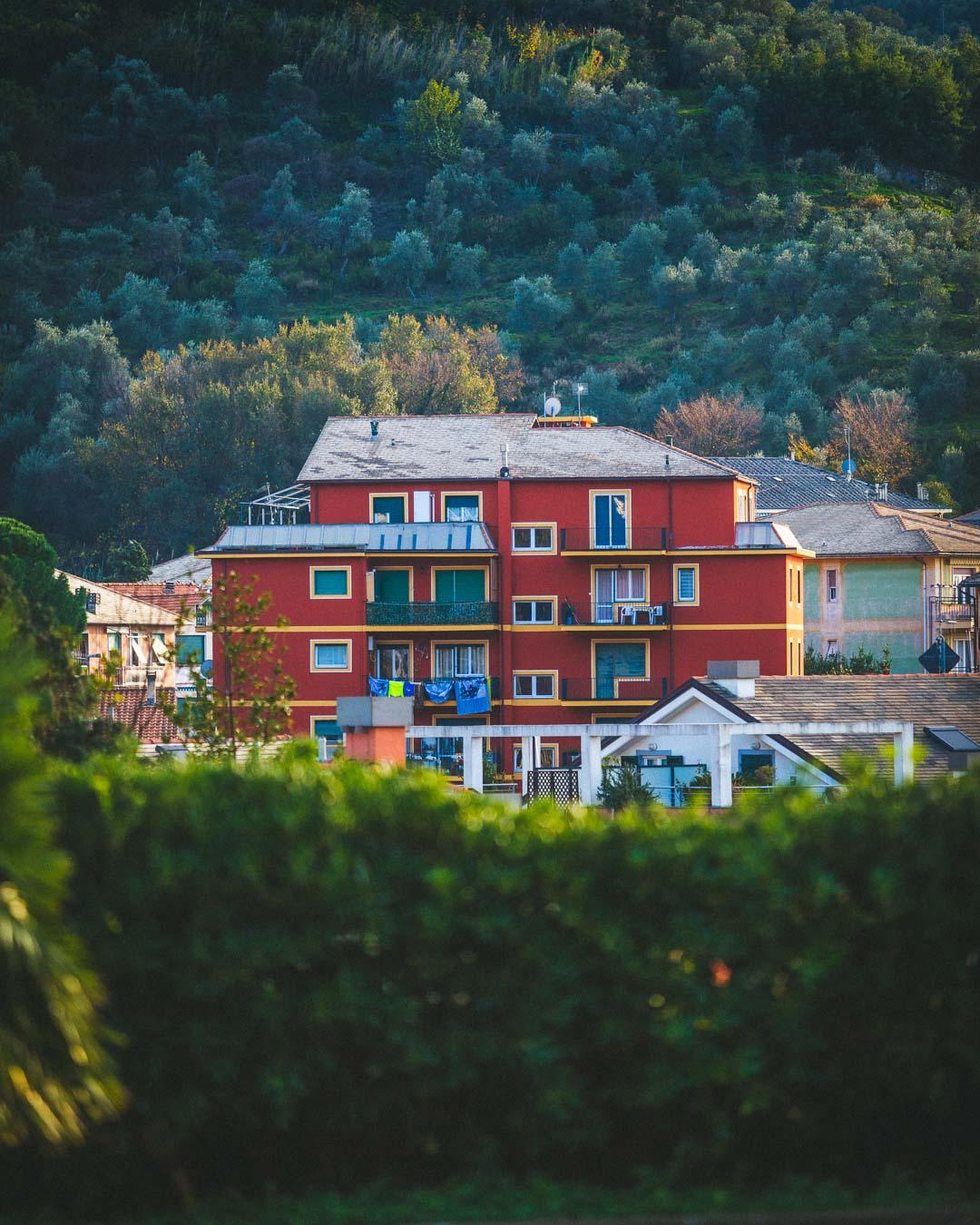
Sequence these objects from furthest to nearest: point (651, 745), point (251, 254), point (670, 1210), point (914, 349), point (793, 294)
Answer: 1. point (251, 254)
2. point (793, 294)
3. point (914, 349)
4. point (651, 745)
5. point (670, 1210)

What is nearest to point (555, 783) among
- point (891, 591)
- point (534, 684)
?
point (534, 684)

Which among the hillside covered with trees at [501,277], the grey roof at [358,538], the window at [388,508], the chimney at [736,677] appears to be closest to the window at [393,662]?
the grey roof at [358,538]

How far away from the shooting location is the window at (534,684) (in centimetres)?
6475

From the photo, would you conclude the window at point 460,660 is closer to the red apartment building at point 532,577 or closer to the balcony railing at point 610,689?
the red apartment building at point 532,577

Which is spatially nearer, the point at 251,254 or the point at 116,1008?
the point at 116,1008

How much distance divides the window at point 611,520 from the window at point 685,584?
6.79ft

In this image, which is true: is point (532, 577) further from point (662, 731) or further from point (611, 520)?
point (662, 731)

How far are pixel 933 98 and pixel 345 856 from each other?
184467 mm

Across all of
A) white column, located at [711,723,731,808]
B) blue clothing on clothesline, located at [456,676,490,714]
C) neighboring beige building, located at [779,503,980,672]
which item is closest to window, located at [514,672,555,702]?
blue clothing on clothesline, located at [456,676,490,714]

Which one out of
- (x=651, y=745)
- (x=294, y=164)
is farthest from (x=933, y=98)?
(x=651, y=745)

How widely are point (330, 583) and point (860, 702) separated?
26.3 m

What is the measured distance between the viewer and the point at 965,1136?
11070 mm

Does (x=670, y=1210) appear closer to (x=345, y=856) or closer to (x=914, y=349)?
(x=345, y=856)

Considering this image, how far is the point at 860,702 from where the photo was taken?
4025 cm
